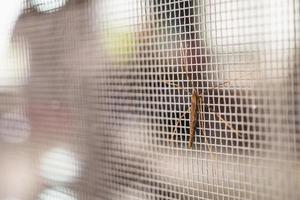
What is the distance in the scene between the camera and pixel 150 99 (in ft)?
2.55

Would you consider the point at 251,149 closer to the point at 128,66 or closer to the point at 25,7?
the point at 128,66

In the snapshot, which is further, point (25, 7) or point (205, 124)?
point (25, 7)

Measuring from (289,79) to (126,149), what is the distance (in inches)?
15.4

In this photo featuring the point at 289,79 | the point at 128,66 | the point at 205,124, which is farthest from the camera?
the point at 128,66

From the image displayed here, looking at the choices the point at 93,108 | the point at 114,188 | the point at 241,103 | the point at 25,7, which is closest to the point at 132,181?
the point at 114,188

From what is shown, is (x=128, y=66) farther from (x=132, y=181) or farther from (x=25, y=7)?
(x=25, y=7)

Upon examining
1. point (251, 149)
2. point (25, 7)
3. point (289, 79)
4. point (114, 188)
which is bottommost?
point (114, 188)

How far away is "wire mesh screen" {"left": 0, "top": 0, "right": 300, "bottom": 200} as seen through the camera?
1.97 ft

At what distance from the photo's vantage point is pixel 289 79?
22.6 inches

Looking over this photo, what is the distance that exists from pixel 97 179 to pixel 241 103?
421 millimetres

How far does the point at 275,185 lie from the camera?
603mm

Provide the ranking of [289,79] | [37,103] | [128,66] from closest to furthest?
[289,79] < [128,66] < [37,103]

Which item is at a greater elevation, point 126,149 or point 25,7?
point 25,7

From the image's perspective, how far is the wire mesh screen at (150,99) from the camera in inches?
23.6
